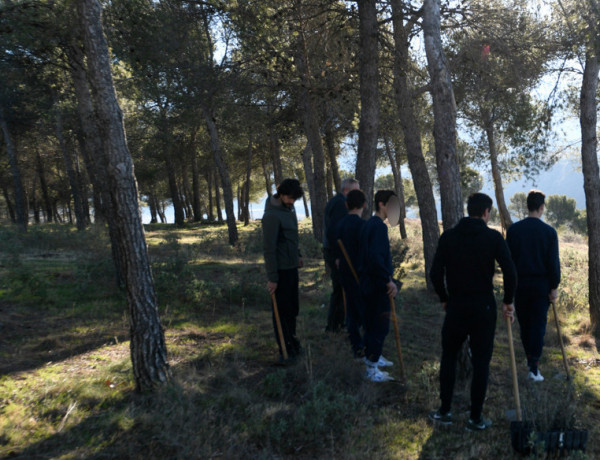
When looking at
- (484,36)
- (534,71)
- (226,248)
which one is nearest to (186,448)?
(484,36)

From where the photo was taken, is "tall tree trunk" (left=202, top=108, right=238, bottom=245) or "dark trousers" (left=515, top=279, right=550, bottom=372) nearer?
"dark trousers" (left=515, top=279, right=550, bottom=372)

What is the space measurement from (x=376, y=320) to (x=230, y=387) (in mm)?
1823

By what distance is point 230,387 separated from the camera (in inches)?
186

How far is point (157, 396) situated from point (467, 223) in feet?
11.0

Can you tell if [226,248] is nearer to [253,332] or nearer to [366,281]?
[253,332]

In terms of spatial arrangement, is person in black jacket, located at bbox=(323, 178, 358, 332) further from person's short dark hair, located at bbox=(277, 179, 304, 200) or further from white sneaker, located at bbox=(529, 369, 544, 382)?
white sneaker, located at bbox=(529, 369, 544, 382)

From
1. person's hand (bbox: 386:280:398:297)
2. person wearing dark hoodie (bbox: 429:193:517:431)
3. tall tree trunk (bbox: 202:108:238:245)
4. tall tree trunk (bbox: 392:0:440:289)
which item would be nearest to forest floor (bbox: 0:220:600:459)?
person wearing dark hoodie (bbox: 429:193:517:431)

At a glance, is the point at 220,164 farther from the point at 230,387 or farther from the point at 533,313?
the point at 533,313

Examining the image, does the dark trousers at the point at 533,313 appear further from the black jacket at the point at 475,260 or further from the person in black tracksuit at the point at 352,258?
the person in black tracksuit at the point at 352,258

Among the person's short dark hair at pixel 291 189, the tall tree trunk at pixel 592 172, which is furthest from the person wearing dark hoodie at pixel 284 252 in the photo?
the tall tree trunk at pixel 592 172

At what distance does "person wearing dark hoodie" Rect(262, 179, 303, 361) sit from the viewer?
5.41 m

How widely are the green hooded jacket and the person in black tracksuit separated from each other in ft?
1.95

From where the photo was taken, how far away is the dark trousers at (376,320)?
5105mm

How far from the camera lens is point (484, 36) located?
931 centimetres
